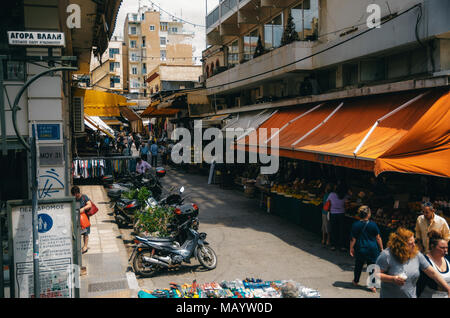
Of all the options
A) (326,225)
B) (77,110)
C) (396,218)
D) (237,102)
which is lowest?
(326,225)

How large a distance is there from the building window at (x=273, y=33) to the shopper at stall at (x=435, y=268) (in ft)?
51.0

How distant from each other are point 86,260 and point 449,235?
305 inches

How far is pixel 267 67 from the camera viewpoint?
19.2m

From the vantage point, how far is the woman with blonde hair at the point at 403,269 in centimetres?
539

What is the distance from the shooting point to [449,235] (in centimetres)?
790

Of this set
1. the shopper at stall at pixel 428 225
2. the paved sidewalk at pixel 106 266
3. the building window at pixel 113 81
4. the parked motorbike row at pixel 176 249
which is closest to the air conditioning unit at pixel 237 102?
the paved sidewalk at pixel 106 266

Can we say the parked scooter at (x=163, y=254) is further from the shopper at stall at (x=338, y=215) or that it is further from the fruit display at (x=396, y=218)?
the fruit display at (x=396, y=218)

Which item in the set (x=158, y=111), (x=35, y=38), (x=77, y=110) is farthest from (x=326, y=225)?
(x=158, y=111)

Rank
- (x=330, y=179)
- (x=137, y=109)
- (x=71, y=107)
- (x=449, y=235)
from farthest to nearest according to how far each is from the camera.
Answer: (x=137, y=109), (x=71, y=107), (x=330, y=179), (x=449, y=235)

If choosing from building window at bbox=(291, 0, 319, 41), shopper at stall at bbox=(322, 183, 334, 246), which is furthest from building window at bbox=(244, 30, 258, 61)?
shopper at stall at bbox=(322, 183, 334, 246)

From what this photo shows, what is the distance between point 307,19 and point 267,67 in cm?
289

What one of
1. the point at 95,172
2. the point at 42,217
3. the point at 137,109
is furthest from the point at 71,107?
the point at 137,109

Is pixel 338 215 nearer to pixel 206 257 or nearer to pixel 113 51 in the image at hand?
pixel 206 257
